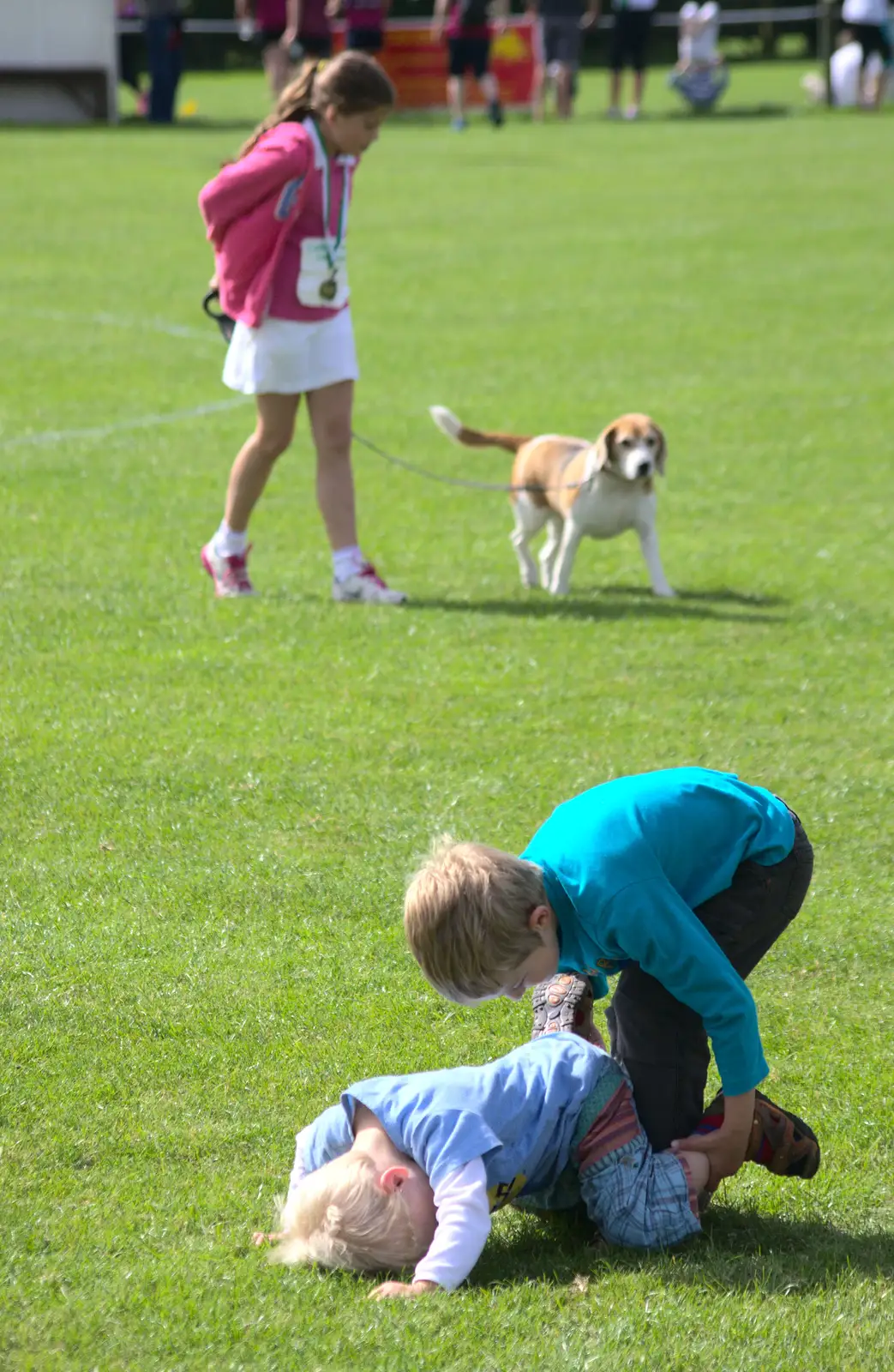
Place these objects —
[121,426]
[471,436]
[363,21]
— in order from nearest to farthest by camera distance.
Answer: [471,436]
[121,426]
[363,21]

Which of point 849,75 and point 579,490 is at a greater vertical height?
point 849,75

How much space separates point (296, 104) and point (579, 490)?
1.92 metres

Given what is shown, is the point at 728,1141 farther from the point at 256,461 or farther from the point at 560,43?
the point at 560,43

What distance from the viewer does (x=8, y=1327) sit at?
2.95 meters

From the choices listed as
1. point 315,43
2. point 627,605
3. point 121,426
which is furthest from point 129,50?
point 627,605

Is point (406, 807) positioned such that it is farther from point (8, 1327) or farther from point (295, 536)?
point (295, 536)

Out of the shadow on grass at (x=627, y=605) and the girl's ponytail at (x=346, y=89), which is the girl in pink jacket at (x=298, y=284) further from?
the shadow on grass at (x=627, y=605)

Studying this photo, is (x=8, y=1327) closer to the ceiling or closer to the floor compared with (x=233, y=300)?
closer to the floor

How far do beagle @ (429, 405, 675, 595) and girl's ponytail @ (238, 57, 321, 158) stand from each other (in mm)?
1576

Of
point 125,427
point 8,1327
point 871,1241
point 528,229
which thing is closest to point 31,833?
point 8,1327

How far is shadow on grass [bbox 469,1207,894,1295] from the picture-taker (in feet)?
10.4

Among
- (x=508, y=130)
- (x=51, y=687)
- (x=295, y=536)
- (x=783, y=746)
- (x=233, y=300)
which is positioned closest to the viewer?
(x=783, y=746)

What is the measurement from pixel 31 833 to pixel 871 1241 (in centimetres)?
265

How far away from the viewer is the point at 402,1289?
3102mm
